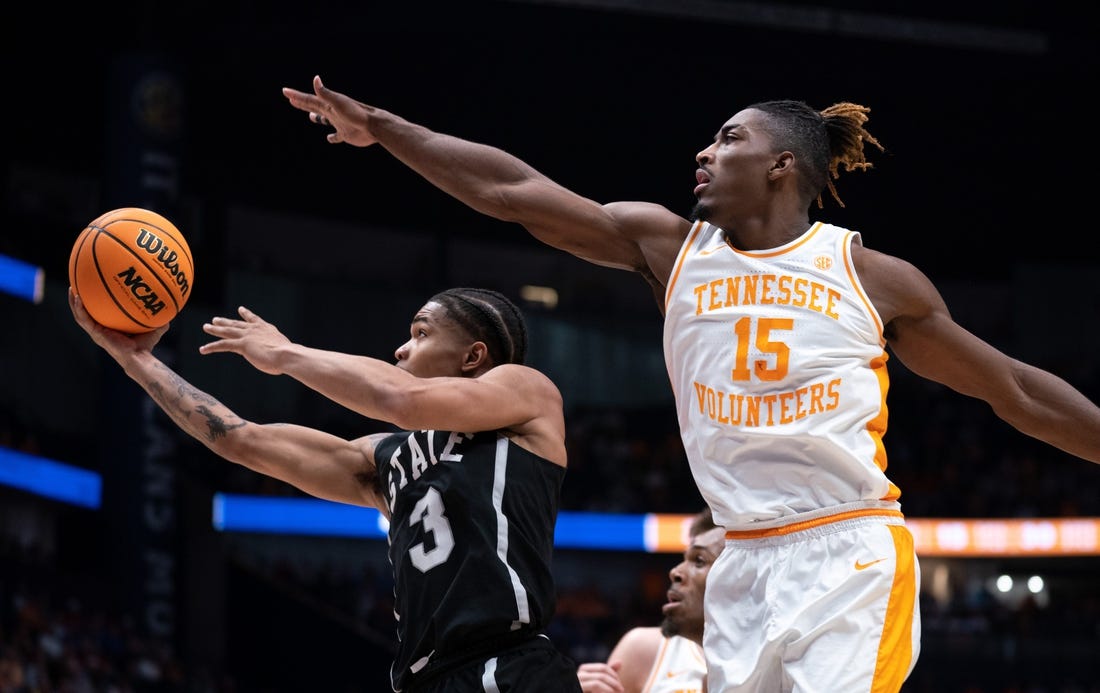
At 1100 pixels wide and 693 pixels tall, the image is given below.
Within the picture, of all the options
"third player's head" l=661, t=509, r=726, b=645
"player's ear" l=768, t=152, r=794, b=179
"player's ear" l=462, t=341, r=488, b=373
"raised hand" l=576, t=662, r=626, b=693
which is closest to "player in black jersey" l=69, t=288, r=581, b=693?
"player's ear" l=462, t=341, r=488, b=373

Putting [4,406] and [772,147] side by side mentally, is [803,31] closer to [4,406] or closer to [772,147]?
[4,406]

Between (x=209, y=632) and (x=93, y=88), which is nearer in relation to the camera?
(x=209, y=632)

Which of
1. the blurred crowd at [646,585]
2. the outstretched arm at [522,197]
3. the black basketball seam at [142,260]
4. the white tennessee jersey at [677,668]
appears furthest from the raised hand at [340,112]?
the blurred crowd at [646,585]

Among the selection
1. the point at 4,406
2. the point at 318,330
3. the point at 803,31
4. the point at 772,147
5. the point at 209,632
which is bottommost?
the point at 209,632

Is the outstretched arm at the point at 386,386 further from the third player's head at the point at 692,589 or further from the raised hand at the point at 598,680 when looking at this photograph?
the third player's head at the point at 692,589

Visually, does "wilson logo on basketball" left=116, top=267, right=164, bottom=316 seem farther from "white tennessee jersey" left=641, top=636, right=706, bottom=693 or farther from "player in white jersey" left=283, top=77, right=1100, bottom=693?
"white tennessee jersey" left=641, top=636, right=706, bottom=693

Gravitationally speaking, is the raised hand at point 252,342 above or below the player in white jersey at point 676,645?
above

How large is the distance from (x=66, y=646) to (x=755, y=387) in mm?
13552

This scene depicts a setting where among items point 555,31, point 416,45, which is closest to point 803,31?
point 555,31

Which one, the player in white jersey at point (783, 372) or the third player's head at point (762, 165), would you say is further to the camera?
the third player's head at point (762, 165)

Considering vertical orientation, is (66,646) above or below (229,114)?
below

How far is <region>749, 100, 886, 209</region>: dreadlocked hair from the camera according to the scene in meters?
3.75

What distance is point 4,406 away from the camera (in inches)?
811

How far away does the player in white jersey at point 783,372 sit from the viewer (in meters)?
3.39
